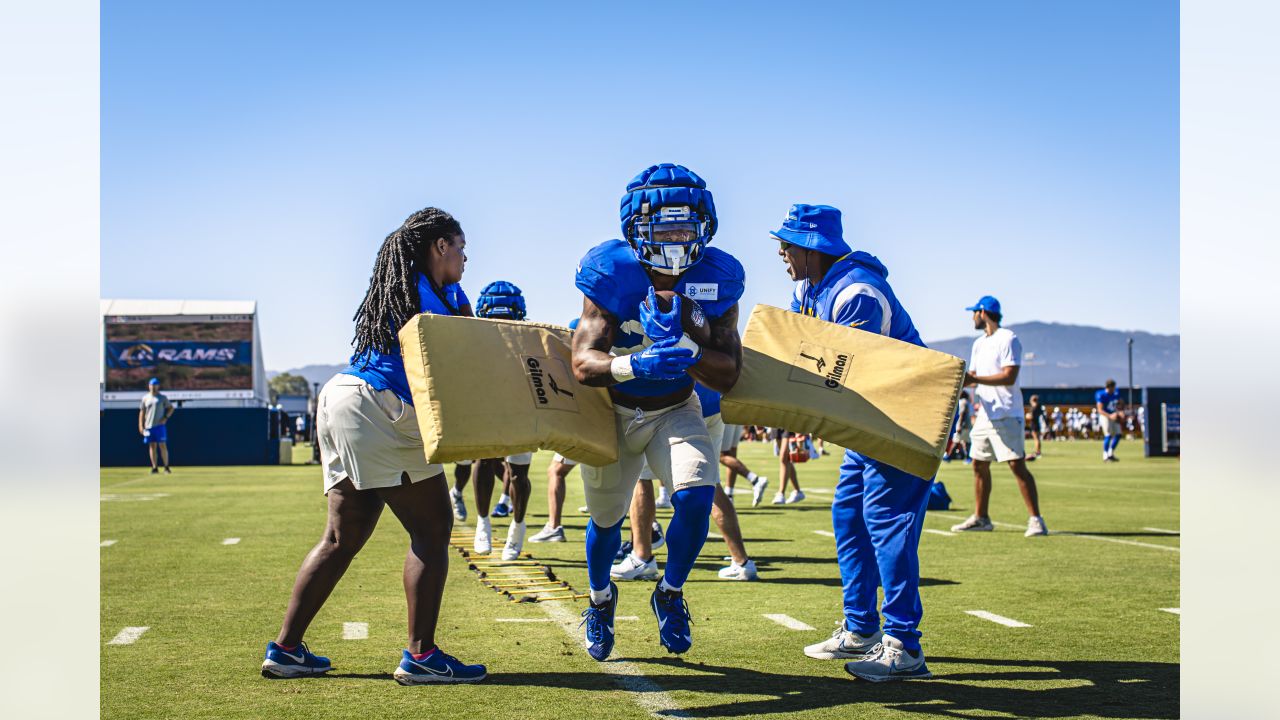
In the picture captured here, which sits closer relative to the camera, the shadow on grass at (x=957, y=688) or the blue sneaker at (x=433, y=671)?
the shadow on grass at (x=957, y=688)

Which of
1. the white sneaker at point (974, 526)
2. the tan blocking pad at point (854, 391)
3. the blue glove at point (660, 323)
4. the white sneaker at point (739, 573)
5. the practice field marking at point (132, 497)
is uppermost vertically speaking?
the blue glove at point (660, 323)

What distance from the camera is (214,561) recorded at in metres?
9.18

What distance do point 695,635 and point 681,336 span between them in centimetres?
210

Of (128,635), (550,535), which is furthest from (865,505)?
(550,535)

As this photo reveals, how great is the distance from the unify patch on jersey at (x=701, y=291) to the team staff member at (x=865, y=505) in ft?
2.39

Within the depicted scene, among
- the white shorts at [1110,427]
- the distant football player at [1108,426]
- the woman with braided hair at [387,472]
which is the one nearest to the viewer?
the woman with braided hair at [387,472]

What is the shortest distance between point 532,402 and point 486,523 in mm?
5138

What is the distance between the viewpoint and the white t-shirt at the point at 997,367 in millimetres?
10398

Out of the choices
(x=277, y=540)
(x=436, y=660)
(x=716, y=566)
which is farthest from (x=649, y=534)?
(x=277, y=540)

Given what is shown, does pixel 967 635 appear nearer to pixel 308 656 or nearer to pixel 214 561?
pixel 308 656

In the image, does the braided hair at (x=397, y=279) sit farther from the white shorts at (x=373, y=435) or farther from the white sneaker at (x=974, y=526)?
the white sneaker at (x=974, y=526)

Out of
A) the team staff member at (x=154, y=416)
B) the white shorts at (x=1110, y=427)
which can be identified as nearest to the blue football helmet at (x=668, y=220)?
the team staff member at (x=154, y=416)

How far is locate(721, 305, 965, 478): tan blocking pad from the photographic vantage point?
4766 millimetres

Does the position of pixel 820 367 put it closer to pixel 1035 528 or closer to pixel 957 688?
pixel 957 688
